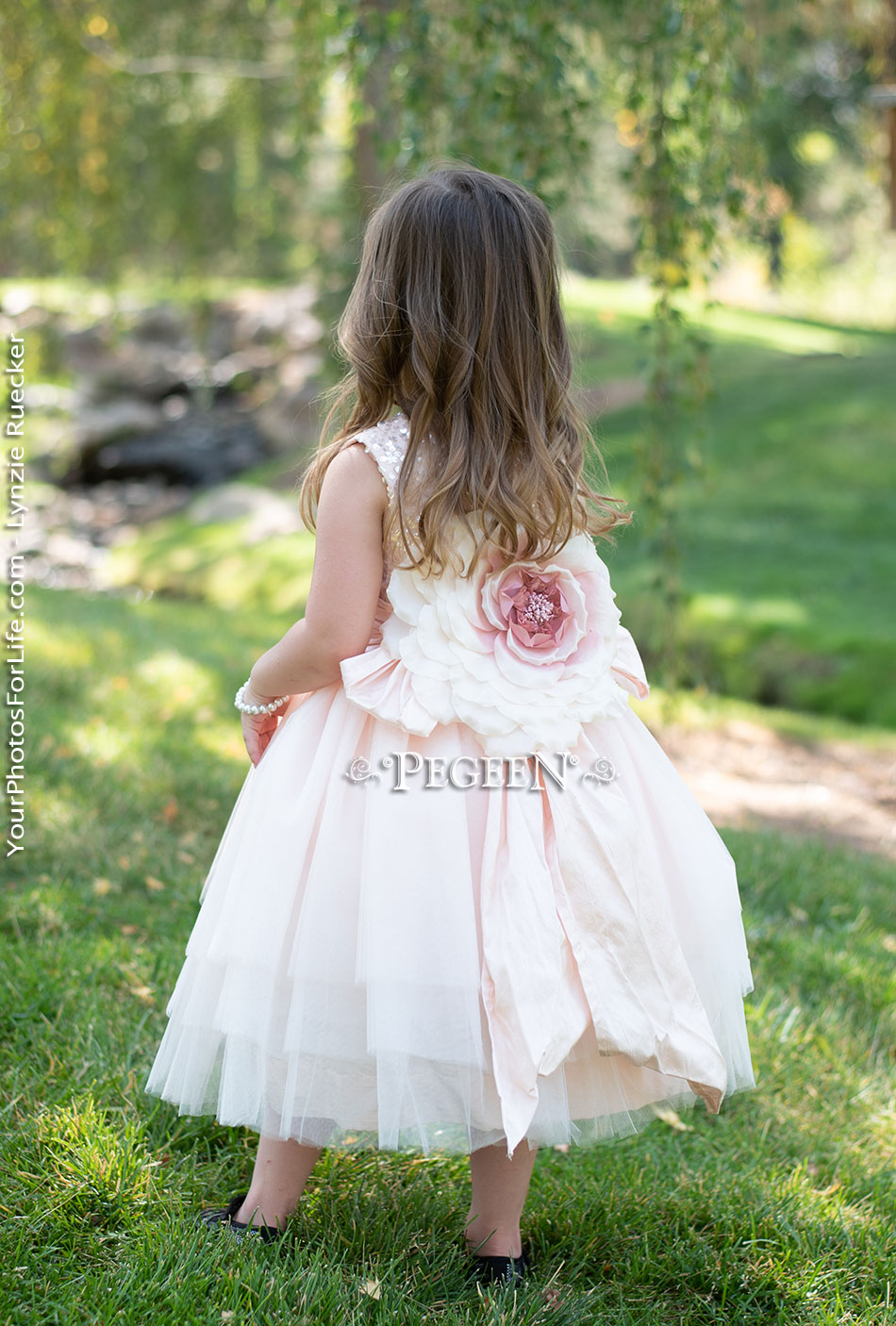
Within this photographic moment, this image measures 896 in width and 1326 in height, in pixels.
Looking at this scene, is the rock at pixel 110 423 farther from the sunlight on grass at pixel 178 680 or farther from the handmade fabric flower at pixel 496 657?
the handmade fabric flower at pixel 496 657

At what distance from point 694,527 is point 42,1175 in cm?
813

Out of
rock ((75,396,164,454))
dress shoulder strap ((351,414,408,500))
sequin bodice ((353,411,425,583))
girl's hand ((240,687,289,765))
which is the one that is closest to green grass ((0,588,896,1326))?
girl's hand ((240,687,289,765))

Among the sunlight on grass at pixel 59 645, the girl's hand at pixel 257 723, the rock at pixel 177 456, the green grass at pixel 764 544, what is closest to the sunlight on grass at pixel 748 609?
the green grass at pixel 764 544

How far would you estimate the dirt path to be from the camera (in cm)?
464

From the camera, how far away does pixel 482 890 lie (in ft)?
5.12

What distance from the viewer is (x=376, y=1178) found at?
196 centimetres

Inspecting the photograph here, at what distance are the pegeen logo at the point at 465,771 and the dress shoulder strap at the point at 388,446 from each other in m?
0.38

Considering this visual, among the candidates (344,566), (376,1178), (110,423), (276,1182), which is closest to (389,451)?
(344,566)

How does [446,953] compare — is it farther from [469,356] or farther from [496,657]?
[469,356]

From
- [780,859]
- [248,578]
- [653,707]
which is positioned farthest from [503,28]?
[248,578]

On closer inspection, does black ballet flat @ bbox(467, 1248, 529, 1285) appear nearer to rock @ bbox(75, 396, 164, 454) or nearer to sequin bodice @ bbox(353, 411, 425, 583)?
sequin bodice @ bbox(353, 411, 425, 583)

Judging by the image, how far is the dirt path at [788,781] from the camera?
4.64 m

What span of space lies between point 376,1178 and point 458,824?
2.49 ft

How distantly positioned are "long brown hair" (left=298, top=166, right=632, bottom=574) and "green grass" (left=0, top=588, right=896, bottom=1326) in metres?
1.03
